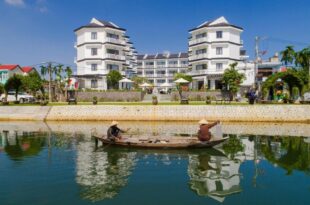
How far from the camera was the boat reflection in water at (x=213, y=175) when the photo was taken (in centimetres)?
1389

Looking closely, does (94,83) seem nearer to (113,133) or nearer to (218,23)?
(218,23)

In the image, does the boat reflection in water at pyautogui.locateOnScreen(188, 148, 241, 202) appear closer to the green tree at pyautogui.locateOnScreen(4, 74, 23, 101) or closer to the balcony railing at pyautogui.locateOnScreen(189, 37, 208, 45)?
the green tree at pyautogui.locateOnScreen(4, 74, 23, 101)

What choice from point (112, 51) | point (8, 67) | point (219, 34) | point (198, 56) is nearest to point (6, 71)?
point (8, 67)

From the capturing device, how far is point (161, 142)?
72.5 feet

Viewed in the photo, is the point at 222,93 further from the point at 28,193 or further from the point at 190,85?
the point at 28,193

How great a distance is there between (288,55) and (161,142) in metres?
56.4

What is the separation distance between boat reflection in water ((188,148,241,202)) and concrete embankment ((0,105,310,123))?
19.7m

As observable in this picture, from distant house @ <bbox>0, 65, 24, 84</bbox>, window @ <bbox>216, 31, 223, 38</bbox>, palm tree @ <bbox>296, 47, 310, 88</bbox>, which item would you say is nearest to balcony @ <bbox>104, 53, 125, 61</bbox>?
window @ <bbox>216, 31, 223, 38</bbox>

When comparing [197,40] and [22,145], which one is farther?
[197,40]

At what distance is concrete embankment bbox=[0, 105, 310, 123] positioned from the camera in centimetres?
3972

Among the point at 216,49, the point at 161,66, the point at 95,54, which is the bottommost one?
the point at 95,54

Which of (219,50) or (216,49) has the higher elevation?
(216,49)

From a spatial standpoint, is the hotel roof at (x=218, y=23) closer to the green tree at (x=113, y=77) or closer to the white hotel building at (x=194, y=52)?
the white hotel building at (x=194, y=52)

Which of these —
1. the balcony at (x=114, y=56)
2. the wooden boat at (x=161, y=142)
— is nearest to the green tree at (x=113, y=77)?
the balcony at (x=114, y=56)
